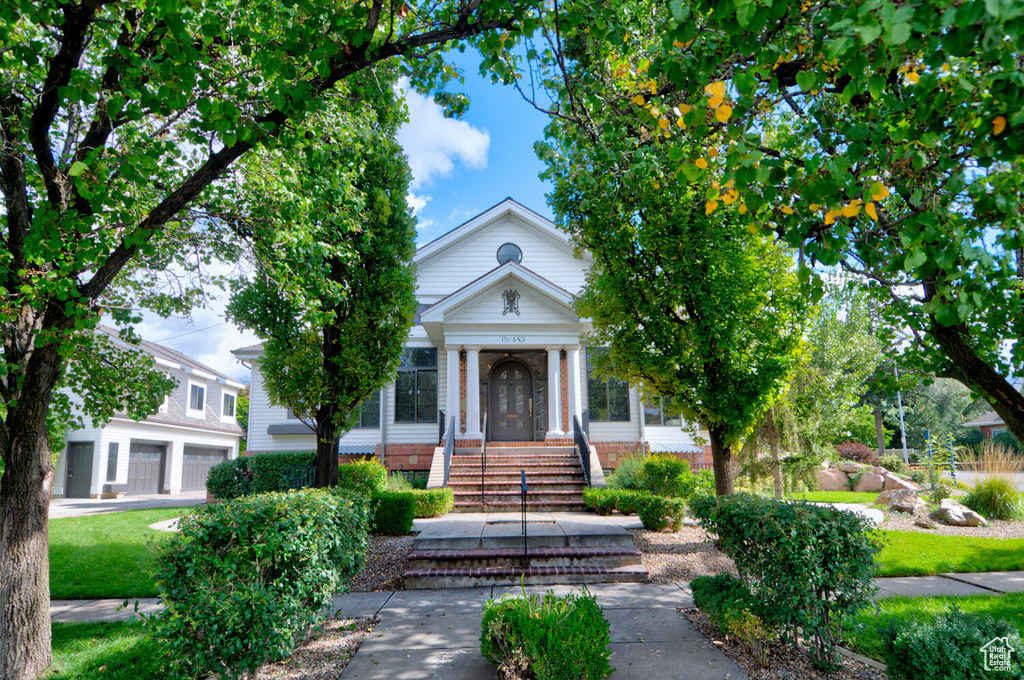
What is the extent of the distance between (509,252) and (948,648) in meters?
16.2

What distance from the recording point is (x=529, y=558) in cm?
748

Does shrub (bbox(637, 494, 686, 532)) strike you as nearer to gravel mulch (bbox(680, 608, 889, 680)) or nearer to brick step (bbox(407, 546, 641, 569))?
brick step (bbox(407, 546, 641, 569))

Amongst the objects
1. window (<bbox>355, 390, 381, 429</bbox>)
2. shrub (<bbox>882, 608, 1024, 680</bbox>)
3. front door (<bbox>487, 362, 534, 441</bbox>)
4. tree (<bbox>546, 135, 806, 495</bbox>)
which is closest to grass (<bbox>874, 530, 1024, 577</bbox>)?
tree (<bbox>546, 135, 806, 495</bbox>)

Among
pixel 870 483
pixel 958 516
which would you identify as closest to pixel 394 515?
pixel 958 516

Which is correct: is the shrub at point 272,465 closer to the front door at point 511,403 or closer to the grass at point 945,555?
the front door at point 511,403

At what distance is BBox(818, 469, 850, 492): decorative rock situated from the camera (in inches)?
745

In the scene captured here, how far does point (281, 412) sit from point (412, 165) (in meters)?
10.5

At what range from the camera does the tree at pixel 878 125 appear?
2.20 metres

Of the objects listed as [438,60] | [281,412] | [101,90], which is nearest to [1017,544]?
[438,60]

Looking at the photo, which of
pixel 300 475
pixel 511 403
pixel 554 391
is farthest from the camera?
pixel 511 403

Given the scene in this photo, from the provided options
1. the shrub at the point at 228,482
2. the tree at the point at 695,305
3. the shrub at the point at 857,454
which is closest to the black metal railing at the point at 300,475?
the shrub at the point at 228,482

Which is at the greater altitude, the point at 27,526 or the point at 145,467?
the point at 27,526

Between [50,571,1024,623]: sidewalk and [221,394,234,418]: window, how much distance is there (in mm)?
28514

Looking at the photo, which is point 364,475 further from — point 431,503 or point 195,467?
point 195,467
